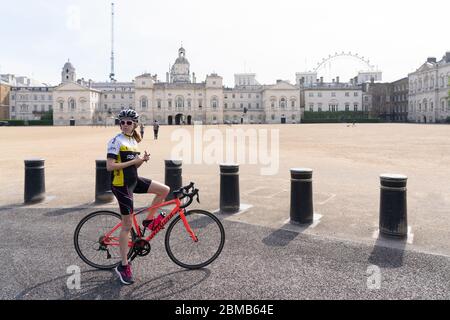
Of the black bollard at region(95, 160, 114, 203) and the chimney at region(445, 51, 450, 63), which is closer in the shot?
the black bollard at region(95, 160, 114, 203)

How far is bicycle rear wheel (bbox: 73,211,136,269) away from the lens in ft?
17.3

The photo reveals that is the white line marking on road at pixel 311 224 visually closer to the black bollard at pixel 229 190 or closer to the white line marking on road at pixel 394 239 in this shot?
the white line marking on road at pixel 394 239

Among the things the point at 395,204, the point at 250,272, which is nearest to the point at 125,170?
the point at 250,272

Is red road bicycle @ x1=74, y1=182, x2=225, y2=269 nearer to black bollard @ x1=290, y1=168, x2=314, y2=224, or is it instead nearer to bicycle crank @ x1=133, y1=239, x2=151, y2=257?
bicycle crank @ x1=133, y1=239, x2=151, y2=257

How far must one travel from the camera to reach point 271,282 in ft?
15.4

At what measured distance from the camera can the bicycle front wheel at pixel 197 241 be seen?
5180 mm

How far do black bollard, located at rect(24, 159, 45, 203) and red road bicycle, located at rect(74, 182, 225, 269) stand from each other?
436 cm

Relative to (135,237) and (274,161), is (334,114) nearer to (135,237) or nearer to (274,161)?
(274,161)

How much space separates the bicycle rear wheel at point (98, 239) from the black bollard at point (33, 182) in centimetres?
436

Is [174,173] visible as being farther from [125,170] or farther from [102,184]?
[125,170]

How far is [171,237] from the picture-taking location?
5.17 metres

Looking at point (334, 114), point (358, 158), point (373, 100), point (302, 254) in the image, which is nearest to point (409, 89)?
point (373, 100)

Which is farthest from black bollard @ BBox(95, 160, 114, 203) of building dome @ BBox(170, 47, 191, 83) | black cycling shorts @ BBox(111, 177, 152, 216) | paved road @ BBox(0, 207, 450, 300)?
building dome @ BBox(170, 47, 191, 83)
